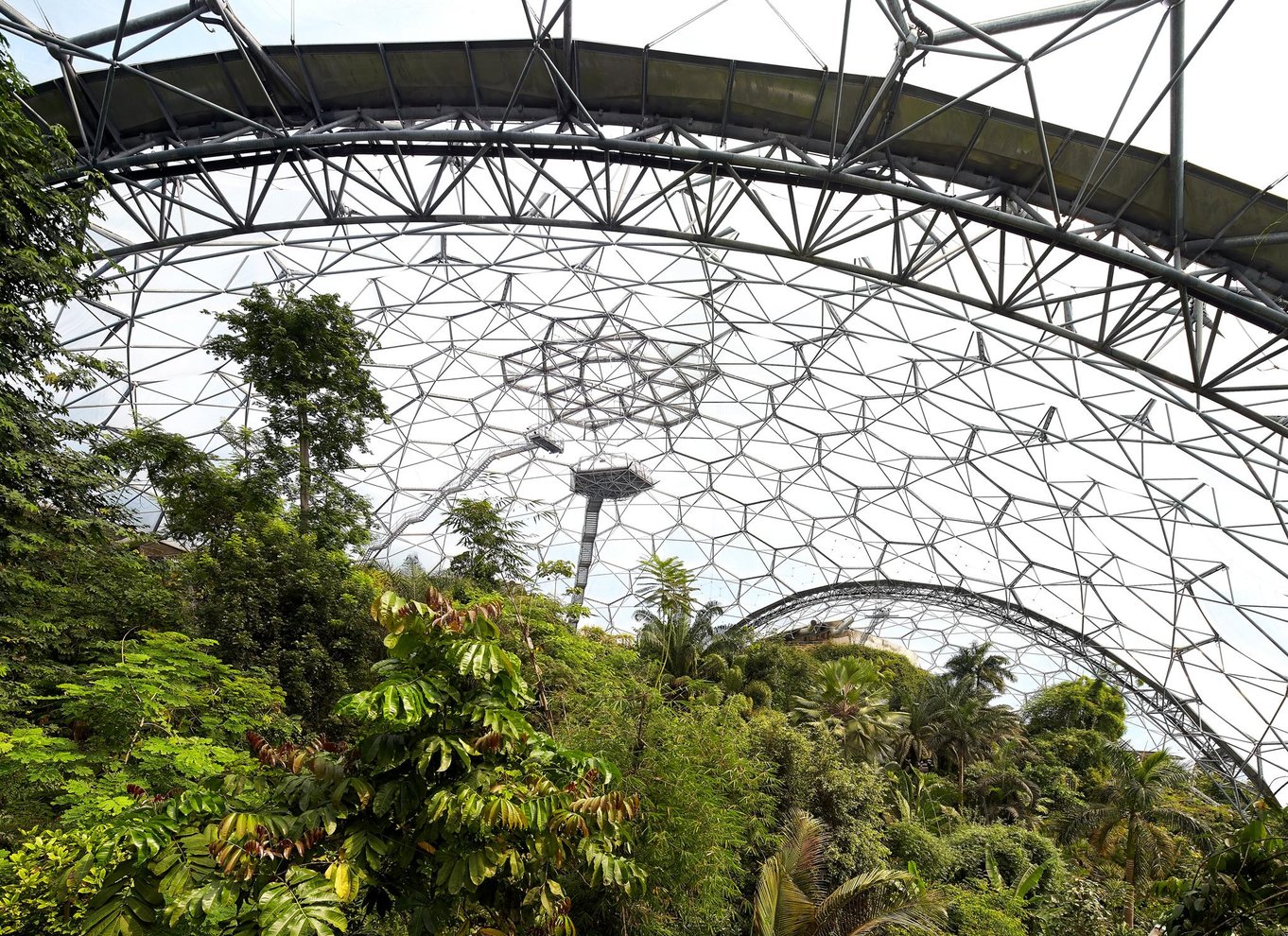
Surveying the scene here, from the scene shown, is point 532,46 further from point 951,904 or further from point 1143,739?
point 1143,739

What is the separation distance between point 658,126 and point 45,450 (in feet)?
39.9

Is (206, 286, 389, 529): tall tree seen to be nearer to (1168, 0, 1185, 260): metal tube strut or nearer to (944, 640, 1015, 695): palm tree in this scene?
(1168, 0, 1185, 260): metal tube strut

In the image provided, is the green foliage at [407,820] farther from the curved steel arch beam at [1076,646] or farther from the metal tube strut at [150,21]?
the curved steel arch beam at [1076,646]

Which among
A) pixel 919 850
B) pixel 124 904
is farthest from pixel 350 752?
pixel 919 850

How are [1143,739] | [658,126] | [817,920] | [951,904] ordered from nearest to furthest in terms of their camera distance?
[817,920]
[658,126]
[951,904]
[1143,739]

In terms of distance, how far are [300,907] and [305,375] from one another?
16017 mm

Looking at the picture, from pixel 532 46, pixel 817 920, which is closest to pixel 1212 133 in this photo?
pixel 532 46

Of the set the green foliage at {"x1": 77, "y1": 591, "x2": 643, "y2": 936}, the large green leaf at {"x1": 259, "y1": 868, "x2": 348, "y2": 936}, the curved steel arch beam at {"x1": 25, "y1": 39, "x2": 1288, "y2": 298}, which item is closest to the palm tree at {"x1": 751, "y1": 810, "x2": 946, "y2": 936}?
the green foliage at {"x1": 77, "y1": 591, "x2": 643, "y2": 936}

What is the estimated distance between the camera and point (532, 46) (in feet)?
41.0

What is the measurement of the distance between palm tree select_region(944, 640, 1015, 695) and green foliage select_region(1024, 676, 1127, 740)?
2561mm

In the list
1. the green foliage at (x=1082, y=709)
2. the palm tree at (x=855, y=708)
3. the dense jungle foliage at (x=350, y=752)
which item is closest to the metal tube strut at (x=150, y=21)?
the dense jungle foliage at (x=350, y=752)

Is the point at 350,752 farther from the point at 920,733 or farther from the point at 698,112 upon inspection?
the point at 920,733

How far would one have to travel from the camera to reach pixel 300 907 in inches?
160

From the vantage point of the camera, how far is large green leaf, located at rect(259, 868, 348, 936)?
393 centimetres
